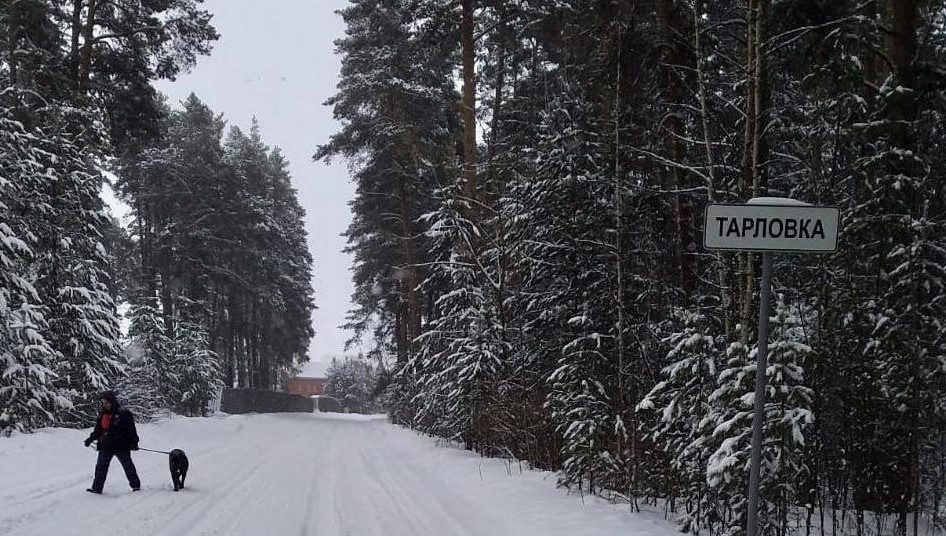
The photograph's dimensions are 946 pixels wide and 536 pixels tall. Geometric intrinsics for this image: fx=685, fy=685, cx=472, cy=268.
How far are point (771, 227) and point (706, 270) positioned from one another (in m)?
4.12

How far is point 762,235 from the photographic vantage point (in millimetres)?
4500

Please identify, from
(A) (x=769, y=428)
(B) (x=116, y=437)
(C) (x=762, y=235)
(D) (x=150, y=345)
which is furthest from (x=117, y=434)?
(D) (x=150, y=345)

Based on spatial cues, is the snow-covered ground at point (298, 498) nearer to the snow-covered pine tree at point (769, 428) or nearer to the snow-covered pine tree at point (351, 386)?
the snow-covered pine tree at point (769, 428)

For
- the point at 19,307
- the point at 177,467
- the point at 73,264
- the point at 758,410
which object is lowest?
the point at 177,467

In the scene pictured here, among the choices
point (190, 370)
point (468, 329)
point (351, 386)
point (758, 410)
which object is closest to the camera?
point (758, 410)

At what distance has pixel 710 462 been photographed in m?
5.72

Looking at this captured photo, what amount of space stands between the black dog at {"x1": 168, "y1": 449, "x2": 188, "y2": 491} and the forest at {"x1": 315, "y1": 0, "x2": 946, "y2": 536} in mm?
5332

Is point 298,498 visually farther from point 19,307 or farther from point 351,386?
point 351,386

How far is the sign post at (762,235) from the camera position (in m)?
4.41

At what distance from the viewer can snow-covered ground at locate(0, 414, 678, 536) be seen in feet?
25.1

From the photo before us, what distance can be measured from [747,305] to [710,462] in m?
1.46

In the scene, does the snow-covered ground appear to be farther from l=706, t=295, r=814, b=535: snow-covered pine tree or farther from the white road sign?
the white road sign

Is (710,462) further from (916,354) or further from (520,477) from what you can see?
(520,477)

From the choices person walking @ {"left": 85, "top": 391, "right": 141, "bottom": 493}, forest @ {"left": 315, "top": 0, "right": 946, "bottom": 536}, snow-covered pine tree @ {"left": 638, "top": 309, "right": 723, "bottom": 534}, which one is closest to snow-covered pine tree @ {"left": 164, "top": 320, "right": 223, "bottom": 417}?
forest @ {"left": 315, "top": 0, "right": 946, "bottom": 536}
